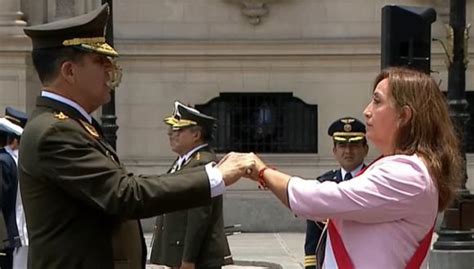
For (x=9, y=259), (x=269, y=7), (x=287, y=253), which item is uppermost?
(x=269, y=7)

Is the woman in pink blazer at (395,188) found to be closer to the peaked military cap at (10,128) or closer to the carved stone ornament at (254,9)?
the peaked military cap at (10,128)

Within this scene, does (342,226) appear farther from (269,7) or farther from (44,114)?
(269,7)

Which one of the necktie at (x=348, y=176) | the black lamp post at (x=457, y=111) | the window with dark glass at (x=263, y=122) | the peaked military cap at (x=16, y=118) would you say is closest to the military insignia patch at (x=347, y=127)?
the necktie at (x=348, y=176)

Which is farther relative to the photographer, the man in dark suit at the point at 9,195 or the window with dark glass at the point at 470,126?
the window with dark glass at the point at 470,126

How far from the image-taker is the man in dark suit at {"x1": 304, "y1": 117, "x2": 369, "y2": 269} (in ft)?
25.1

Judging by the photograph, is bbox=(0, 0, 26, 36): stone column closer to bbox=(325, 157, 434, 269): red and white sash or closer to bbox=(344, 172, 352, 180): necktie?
bbox=(344, 172, 352, 180): necktie

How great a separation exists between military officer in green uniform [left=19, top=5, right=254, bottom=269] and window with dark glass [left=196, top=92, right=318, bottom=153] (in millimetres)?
14109

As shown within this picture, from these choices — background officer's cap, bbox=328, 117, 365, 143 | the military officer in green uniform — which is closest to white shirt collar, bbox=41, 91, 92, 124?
the military officer in green uniform

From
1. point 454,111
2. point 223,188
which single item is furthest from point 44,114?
point 454,111

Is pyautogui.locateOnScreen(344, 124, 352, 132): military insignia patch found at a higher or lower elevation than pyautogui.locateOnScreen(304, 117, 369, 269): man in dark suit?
higher

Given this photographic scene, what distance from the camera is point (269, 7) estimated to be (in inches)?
725

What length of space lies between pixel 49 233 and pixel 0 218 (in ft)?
19.0

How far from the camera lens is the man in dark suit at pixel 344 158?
765 cm

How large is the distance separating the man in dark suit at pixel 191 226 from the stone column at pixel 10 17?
32.1 ft
